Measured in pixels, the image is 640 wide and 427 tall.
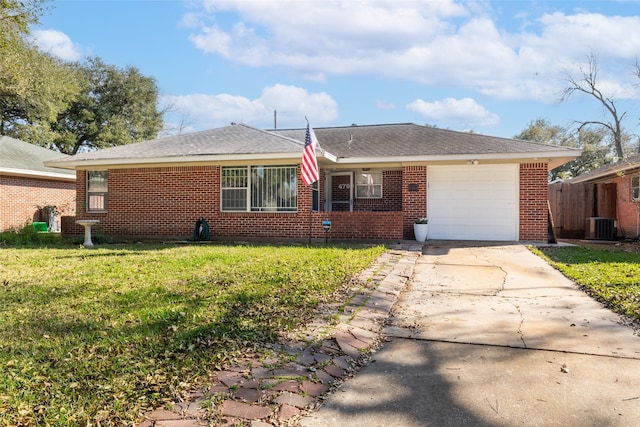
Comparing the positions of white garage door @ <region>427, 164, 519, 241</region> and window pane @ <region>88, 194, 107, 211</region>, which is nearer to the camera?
white garage door @ <region>427, 164, 519, 241</region>

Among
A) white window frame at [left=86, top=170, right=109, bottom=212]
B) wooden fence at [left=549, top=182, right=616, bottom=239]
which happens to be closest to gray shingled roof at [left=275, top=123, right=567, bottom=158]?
wooden fence at [left=549, top=182, right=616, bottom=239]

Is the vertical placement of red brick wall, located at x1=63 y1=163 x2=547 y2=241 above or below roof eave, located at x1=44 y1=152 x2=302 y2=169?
below

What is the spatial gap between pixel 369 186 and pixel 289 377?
11.7 m

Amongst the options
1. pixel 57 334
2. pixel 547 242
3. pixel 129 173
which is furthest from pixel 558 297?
pixel 129 173

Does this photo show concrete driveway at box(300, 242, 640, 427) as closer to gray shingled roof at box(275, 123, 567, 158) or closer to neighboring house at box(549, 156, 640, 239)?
gray shingled roof at box(275, 123, 567, 158)

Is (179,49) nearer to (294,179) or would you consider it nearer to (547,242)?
(294,179)

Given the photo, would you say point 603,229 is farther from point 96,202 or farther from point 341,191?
point 96,202

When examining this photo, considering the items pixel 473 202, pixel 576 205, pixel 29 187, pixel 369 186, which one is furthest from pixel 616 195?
pixel 29 187

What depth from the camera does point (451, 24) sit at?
10.8 meters

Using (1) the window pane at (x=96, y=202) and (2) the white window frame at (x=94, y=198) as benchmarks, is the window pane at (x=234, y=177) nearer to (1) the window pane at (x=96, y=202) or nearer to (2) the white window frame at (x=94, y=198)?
(2) the white window frame at (x=94, y=198)

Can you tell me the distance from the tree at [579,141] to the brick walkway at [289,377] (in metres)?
34.3

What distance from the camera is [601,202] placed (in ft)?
54.1

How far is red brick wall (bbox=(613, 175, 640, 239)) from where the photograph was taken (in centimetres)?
1412

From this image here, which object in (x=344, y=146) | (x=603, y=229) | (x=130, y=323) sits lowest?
(x=130, y=323)
